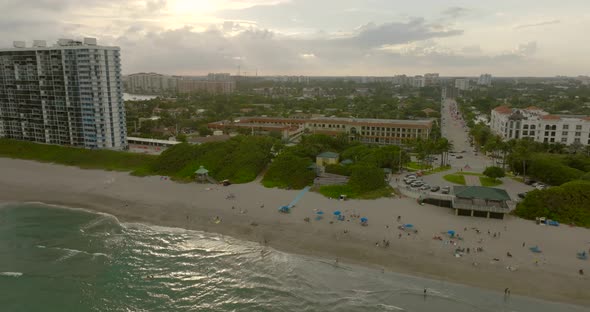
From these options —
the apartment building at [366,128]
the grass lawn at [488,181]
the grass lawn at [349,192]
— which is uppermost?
the apartment building at [366,128]

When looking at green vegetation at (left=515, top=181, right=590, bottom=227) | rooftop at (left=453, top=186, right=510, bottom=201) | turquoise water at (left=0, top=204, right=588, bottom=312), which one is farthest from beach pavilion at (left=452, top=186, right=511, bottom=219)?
turquoise water at (left=0, top=204, right=588, bottom=312)

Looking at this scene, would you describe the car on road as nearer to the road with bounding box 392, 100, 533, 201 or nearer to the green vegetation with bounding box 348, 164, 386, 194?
the road with bounding box 392, 100, 533, 201

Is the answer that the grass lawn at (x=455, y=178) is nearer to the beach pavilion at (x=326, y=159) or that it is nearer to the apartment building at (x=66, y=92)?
the beach pavilion at (x=326, y=159)

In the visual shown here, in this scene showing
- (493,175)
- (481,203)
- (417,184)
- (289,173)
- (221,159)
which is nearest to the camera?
(481,203)

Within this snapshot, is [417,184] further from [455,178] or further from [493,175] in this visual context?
[493,175]

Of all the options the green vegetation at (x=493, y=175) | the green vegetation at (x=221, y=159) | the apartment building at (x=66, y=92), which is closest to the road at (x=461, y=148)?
the green vegetation at (x=493, y=175)

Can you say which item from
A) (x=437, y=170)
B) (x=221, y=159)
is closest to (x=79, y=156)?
(x=221, y=159)
